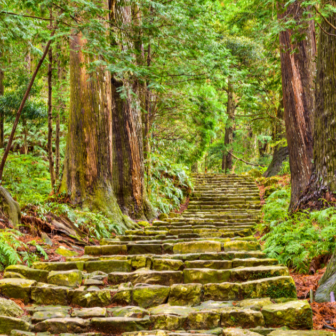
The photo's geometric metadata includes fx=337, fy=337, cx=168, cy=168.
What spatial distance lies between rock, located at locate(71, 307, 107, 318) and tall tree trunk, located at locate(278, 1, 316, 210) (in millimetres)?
5491

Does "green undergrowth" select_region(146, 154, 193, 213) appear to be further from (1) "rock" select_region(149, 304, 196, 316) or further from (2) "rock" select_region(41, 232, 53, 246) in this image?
(1) "rock" select_region(149, 304, 196, 316)

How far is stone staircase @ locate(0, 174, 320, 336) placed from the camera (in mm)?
2891

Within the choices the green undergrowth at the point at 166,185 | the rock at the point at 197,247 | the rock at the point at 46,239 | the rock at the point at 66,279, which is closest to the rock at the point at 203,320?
the rock at the point at 66,279

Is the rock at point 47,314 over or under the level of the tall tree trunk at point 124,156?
under

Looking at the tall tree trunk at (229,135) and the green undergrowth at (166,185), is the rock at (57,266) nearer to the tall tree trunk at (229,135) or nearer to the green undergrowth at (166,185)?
the green undergrowth at (166,185)

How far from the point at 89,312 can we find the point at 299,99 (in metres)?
7.31

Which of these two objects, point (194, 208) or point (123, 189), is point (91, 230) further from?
point (194, 208)

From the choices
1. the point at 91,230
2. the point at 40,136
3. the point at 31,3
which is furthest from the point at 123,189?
the point at 40,136

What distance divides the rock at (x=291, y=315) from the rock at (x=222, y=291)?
59 centimetres

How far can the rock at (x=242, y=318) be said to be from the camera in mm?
2891

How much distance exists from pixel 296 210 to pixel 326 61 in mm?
2787

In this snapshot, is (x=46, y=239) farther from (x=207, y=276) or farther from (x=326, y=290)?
(x=326, y=290)

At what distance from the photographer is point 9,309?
3.09 m

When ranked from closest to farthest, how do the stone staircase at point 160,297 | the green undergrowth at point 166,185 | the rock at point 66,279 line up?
the stone staircase at point 160,297 → the rock at point 66,279 → the green undergrowth at point 166,185
